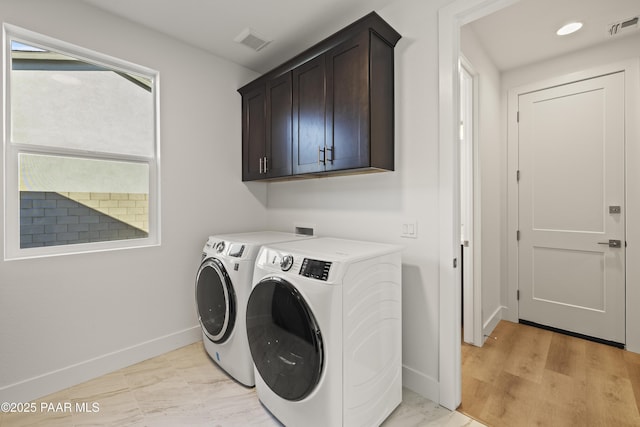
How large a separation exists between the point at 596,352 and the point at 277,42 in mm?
3607

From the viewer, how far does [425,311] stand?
1.78 metres

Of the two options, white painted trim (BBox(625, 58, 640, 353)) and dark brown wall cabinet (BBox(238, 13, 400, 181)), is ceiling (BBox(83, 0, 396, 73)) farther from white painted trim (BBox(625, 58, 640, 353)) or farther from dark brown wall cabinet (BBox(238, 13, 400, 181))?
white painted trim (BBox(625, 58, 640, 353))

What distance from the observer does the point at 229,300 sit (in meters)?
1.83

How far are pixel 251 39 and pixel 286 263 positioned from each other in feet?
6.25

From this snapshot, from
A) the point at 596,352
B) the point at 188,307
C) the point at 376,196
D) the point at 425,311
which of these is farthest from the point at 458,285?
the point at 188,307

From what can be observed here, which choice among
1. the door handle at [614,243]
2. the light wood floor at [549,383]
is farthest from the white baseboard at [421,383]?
the door handle at [614,243]

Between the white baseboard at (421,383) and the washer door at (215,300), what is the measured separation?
3.85 ft

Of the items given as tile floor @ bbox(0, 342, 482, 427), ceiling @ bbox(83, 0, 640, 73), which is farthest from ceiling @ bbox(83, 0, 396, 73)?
tile floor @ bbox(0, 342, 482, 427)

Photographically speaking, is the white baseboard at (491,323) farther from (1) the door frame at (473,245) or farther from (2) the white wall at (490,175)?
(1) the door frame at (473,245)

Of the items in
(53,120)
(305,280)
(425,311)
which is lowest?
(425,311)

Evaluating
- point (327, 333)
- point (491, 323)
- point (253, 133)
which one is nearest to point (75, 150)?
point (253, 133)

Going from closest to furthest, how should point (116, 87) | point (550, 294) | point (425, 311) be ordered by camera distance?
point (425, 311), point (116, 87), point (550, 294)

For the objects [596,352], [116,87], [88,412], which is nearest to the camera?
[88,412]

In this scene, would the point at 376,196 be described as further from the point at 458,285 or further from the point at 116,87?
the point at 116,87
